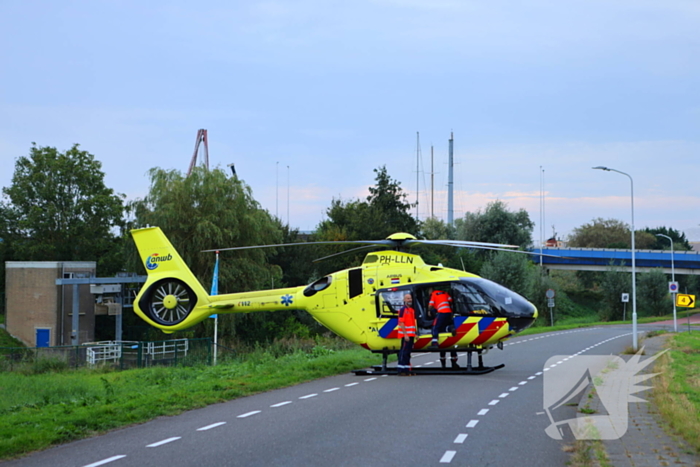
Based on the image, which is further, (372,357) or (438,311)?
(372,357)

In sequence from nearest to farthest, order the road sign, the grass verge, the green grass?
the grass verge → the green grass → the road sign

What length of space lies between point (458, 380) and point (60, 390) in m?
9.60

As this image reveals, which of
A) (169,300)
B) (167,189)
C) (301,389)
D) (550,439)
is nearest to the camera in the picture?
(550,439)

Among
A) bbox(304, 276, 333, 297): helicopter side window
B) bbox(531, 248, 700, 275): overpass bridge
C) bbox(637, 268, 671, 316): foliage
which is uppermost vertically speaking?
bbox(531, 248, 700, 275): overpass bridge

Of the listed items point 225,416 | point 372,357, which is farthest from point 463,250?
point 225,416

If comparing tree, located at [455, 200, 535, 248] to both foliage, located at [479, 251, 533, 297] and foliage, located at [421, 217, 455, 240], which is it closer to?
foliage, located at [421, 217, 455, 240]

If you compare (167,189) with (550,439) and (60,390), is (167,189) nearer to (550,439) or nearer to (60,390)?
(60,390)

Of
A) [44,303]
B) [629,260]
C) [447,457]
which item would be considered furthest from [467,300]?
[629,260]

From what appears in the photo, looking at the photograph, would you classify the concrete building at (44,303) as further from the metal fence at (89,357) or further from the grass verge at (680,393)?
the grass verge at (680,393)

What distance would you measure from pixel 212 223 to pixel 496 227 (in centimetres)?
5330

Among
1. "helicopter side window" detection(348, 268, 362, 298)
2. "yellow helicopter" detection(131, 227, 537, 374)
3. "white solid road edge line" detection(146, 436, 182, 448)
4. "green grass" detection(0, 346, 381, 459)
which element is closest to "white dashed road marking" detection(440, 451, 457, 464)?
"white solid road edge line" detection(146, 436, 182, 448)

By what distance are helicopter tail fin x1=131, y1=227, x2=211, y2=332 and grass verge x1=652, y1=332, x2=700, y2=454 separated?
40.7ft

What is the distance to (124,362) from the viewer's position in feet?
107

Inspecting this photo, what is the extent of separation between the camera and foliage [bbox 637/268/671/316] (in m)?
70.4
